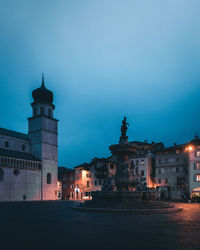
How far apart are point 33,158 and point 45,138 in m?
6.08

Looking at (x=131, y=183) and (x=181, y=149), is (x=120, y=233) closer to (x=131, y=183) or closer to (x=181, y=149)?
(x=131, y=183)

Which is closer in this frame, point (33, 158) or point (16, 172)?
point (16, 172)

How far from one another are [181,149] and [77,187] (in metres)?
29.9

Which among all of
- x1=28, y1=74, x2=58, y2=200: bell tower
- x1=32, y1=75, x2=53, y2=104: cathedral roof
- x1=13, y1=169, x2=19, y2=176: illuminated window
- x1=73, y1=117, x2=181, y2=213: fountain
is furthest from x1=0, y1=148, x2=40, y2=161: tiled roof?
x1=73, y1=117, x2=181, y2=213: fountain

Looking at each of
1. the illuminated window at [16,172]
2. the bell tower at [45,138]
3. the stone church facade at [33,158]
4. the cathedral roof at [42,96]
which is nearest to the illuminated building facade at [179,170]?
the bell tower at [45,138]

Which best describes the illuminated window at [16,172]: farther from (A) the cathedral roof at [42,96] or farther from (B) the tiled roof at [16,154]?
(A) the cathedral roof at [42,96]

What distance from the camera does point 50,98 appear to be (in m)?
68.9

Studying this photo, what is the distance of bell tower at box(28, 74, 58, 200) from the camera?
6425 cm

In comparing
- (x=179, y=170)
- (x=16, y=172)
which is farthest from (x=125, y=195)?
(x=179, y=170)

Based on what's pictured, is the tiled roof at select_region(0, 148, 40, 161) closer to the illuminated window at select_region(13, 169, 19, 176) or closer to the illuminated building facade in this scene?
the illuminated window at select_region(13, 169, 19, 176)

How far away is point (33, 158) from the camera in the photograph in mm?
62656

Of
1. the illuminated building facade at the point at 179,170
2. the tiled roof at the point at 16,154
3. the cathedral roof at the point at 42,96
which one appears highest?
the cathedral roof at the point at 42,96

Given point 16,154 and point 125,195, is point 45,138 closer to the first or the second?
point 16,154

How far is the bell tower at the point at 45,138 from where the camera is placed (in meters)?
64.2
